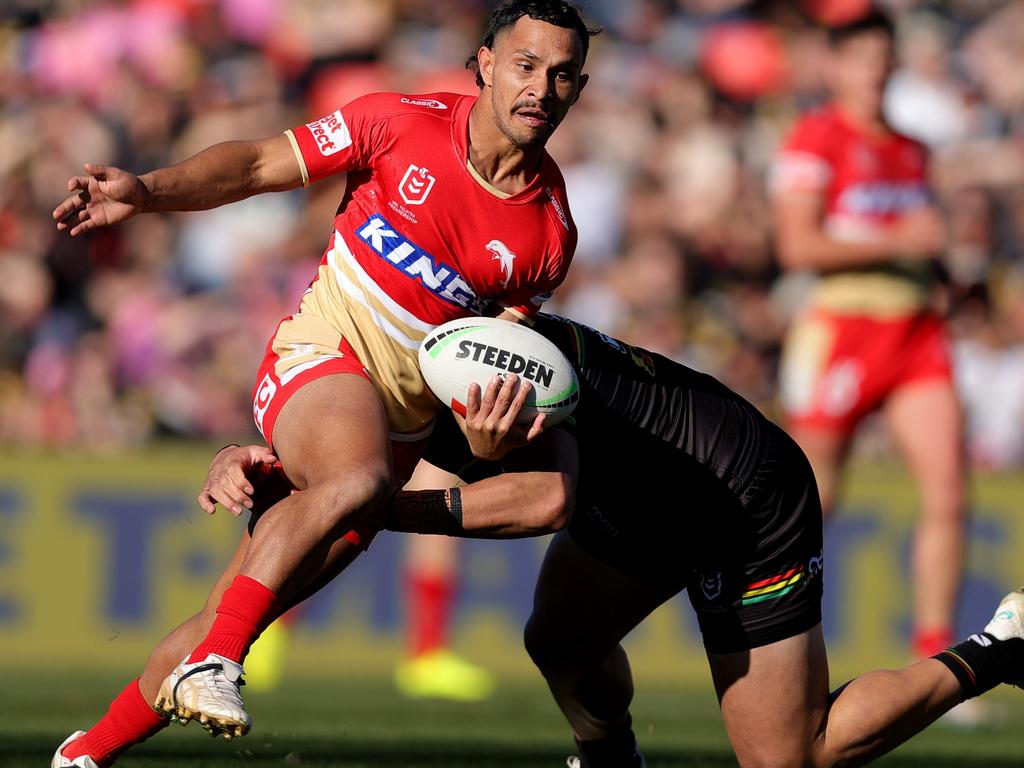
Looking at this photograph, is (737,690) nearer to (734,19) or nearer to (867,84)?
(867,84)

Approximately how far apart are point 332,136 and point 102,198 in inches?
30.9

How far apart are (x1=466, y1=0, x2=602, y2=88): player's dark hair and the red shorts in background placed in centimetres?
406

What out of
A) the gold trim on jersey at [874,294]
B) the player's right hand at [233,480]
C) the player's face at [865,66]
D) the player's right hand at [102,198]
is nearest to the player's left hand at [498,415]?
the player's right hand at [233,480]

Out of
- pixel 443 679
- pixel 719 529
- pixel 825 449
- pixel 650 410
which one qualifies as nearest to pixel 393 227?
pixel 650 410

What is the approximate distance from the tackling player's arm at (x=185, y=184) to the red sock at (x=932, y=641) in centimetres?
476

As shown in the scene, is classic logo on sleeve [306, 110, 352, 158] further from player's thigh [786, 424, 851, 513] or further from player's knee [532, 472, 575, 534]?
player's thigh [786, 424, 851, 513]

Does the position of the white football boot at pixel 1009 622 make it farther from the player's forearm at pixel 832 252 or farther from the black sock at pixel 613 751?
the player's forearm at pixel 832 252

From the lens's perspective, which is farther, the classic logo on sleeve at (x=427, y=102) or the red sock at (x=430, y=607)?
the red sock at (x=430, y=607)

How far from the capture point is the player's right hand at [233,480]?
5.32 metres

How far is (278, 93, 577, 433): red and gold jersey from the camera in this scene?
5492mm

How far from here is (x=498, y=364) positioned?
5.20m

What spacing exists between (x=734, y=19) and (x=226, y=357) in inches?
232

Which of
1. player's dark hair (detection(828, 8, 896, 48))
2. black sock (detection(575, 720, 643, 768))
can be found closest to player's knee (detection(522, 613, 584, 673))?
black sock (detection(575, 720, 643, 768))

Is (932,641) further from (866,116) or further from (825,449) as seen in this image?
(866,116)
